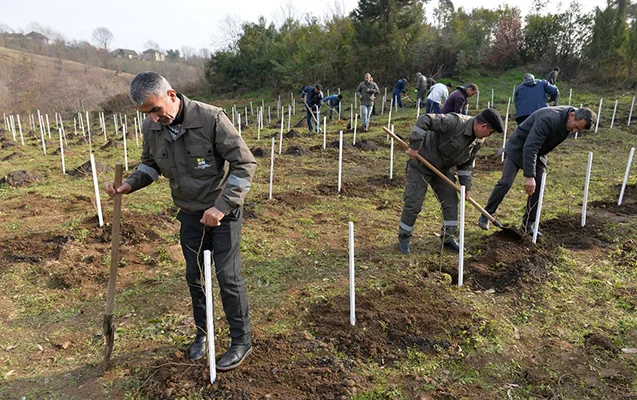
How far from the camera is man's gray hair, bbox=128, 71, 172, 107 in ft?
6.66

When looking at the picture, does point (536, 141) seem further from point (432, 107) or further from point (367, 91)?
point (367, 91)

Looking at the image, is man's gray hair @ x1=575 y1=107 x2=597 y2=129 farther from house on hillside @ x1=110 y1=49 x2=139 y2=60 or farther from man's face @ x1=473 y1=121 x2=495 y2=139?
house on hillside @ x1=110 y1=49 x2=139 y2=60

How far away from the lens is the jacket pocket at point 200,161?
223 cm

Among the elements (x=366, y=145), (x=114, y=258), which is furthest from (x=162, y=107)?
(x=366, y=145)

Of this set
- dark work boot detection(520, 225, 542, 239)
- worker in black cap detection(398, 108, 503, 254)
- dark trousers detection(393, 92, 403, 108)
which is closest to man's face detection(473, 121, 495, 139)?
worker in black cap detection(398, 108, 503, 254)

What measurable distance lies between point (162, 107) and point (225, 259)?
2.99 ft

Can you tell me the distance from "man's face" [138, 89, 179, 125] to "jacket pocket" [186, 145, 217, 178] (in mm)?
195

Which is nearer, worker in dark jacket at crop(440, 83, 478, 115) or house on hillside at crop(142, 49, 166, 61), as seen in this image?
worker in dark jacket at crop(440, 83, 478, 115)

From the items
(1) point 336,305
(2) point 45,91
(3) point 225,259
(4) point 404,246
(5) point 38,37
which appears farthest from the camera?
(5) point 38,37

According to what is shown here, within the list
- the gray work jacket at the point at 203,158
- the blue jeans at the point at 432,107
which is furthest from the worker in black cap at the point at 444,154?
the blue jeans at the point at 432,107

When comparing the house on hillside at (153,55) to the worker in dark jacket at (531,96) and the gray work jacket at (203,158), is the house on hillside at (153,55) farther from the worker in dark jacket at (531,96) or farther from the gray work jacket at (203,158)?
the gray work jacket at (203,158)

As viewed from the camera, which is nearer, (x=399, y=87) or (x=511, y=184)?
(x=511, y=184)

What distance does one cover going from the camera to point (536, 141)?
4172mm

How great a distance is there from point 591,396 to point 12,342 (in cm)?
398
